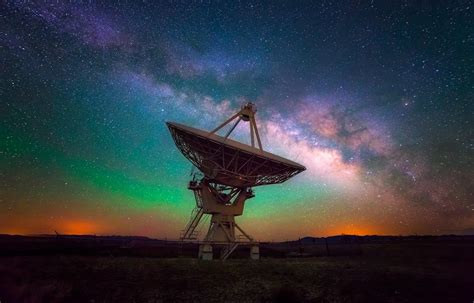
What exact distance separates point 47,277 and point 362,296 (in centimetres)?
1292

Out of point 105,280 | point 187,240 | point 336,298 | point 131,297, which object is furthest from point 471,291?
point 187,240

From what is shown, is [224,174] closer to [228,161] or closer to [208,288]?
[228,161]

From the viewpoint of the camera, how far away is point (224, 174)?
25859 mm

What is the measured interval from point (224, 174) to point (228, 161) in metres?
1.32

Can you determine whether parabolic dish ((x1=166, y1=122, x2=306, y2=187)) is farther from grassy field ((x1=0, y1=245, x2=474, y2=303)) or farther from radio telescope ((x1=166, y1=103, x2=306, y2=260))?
grassy field ((x1=0, y1=245, x2=474, y2=303))

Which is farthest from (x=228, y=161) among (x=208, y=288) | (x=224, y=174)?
(x=208, y=288)

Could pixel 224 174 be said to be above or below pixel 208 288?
above


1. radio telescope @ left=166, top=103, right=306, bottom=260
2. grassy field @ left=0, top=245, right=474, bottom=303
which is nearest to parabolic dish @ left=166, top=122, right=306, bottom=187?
radio telescope @ left=166, top=103, right=306, bottom=260

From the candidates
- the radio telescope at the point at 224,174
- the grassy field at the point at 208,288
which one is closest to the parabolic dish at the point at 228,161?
the radio telescope at the point at 224,174

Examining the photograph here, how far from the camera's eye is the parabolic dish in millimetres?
24047

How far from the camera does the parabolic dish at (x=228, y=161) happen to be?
78.9 feet

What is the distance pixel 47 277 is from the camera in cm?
1231

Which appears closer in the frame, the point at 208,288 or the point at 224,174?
the point at 208,288

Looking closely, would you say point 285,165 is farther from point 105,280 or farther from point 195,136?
point 105,280
